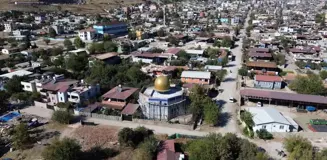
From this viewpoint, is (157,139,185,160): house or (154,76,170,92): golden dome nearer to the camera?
(157,139,185,160): house

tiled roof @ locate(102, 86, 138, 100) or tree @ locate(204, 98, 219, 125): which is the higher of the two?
tiled roof @ locate(102, 86, 138, 100)

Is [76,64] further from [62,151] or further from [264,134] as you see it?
[264,134]

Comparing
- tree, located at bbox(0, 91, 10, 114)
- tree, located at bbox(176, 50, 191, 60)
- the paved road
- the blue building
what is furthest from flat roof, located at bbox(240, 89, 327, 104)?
the blue building

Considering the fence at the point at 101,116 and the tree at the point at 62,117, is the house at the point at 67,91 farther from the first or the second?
the tree at the point at 62,117

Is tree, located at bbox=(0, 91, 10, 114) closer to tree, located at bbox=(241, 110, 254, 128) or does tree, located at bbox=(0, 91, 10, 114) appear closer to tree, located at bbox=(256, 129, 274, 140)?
tree, located at bbox=(241, 110, 254, 128)

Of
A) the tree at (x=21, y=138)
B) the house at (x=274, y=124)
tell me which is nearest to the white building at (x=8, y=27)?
the tree at (x=21, y=138)

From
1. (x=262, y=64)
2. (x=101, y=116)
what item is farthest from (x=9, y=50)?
(x=262, y=64)
